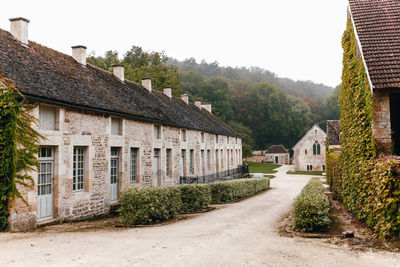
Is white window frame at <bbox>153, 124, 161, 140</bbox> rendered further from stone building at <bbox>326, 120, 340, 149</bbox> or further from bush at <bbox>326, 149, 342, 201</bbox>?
stone building at <bbox>326, 120, 340, 149</bbox>

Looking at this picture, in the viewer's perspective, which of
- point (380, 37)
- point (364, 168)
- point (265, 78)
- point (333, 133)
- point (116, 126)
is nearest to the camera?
point (364, 168)

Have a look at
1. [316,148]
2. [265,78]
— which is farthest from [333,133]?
[265,78]

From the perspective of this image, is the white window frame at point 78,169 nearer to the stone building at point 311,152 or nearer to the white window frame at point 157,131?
the white window frame at point 157,131

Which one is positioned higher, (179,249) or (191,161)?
(191,161)

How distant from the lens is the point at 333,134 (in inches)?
1467

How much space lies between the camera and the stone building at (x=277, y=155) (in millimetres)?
70250

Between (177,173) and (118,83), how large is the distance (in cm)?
664

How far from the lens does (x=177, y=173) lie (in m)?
20.4

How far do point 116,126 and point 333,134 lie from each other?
29.9 meters

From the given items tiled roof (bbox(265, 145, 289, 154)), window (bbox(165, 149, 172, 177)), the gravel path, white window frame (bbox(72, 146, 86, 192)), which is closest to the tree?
window (bbox(165, 149, 172, 177))

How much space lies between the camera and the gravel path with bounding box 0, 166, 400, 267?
5.59 m

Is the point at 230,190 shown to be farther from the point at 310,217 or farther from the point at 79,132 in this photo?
the point at 310,217

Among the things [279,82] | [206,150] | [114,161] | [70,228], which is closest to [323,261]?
[70,228]

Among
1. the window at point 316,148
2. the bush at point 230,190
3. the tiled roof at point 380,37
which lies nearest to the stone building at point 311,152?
the window at point 316,148
